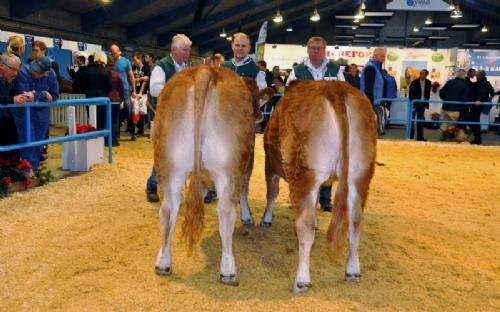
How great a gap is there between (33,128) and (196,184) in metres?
3.88

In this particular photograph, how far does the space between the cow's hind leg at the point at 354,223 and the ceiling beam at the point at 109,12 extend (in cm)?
1650

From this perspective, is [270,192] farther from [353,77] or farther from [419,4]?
[419,4]

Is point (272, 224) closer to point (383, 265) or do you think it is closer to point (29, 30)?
point (383, 265)

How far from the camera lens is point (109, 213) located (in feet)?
17.2

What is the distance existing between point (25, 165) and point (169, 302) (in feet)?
12.6

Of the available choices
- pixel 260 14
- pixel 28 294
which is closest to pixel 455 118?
pixel 28 294

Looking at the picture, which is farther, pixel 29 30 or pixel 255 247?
pixel 29 30

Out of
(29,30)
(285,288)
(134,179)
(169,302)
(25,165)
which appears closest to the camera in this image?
(169,302)

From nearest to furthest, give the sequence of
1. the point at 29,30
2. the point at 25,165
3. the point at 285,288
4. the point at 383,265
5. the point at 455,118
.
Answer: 1. the point at 285,288
2. the point at 383,265
3. the point at 25,165
4. the point at 455,118
5. the point at 29,30

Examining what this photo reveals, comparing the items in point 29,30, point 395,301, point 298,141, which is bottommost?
point 395,301

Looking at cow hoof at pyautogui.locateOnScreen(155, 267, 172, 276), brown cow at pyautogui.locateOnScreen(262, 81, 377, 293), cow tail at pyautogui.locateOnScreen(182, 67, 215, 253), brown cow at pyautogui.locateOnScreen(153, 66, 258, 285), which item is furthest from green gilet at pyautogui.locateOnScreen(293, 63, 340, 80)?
cow hoof at pyautogui.locateOnScreen(155, 267, 172, 276)

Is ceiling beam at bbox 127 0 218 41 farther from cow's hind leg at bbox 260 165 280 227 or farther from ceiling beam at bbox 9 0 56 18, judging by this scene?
cow's hind leg at bbox 260 165 280 227

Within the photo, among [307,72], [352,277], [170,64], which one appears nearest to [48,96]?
[170,64]

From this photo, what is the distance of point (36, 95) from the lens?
613 centimetres
